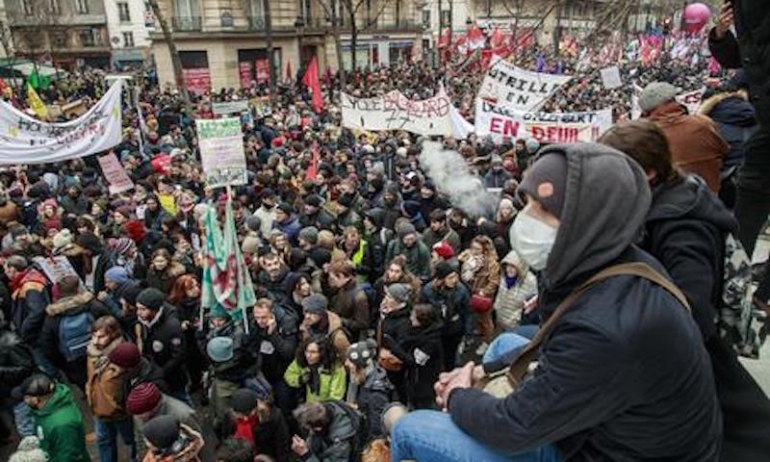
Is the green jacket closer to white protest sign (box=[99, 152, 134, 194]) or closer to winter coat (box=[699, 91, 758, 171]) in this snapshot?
winter coat (box=[699, 91, 758, 171])

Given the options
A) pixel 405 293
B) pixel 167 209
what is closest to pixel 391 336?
pixel 405 293

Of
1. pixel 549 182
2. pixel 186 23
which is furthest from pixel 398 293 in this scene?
pixel 186 23

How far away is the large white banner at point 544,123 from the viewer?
10.6 m

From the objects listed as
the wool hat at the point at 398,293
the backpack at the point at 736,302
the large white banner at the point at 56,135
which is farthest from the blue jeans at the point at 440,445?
the large white banner at the point at 56,135

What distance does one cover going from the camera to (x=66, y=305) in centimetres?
570

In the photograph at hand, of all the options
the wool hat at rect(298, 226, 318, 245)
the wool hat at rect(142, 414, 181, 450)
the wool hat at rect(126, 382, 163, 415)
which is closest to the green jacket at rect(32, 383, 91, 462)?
the wool hat at rect(126, 382, 163, 415)

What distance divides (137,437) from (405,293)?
8.51 feet

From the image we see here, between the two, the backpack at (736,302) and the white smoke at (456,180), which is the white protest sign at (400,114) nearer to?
the white smoke at (456,180)

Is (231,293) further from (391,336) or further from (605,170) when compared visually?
(605,170)

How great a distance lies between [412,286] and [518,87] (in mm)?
6629

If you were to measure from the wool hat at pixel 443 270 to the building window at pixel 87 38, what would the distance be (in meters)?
53.3

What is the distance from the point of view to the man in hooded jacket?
1568mm

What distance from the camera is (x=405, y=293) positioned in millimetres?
5633

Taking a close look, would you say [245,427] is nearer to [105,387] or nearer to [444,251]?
[105,387]
